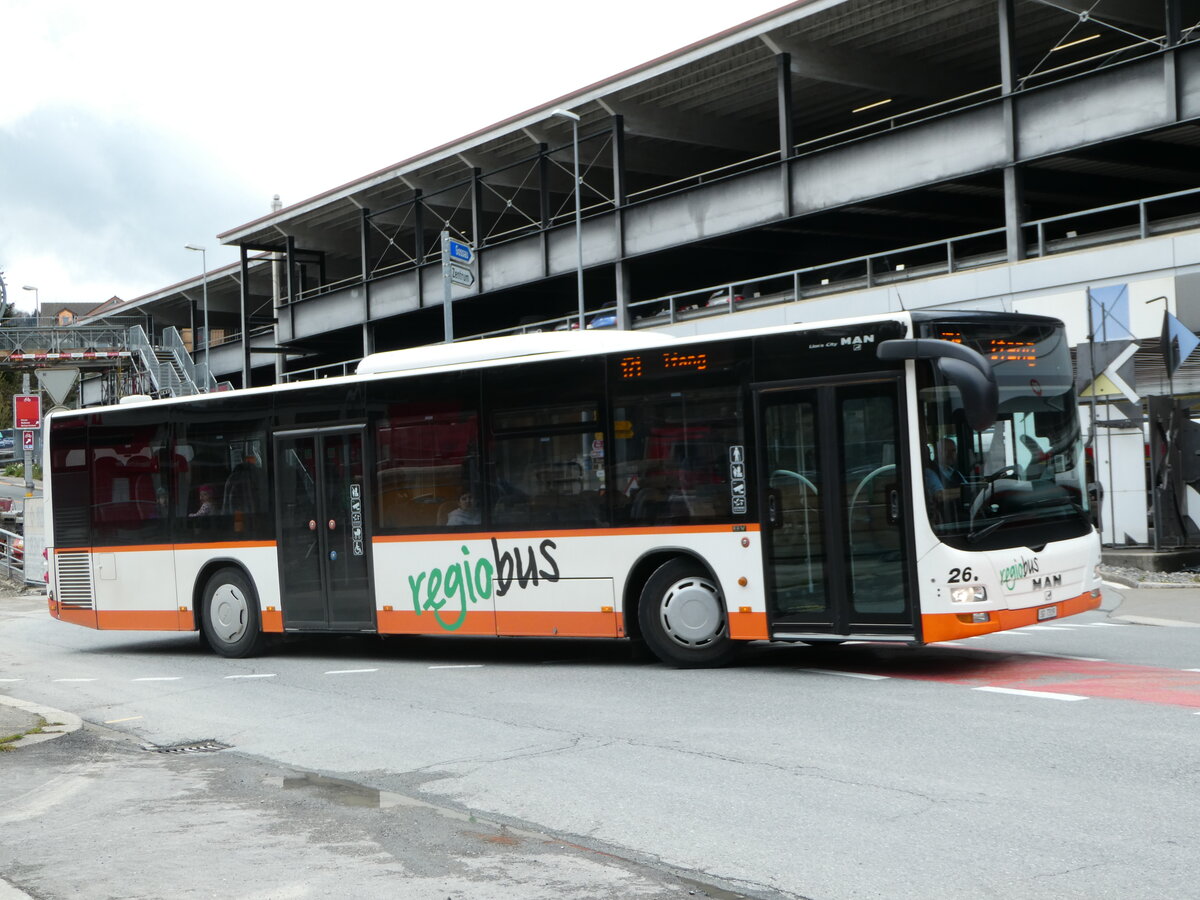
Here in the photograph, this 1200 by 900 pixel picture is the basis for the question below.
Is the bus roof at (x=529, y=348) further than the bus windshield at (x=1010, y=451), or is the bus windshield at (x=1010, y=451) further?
the bus roof at (x=529, y=348)

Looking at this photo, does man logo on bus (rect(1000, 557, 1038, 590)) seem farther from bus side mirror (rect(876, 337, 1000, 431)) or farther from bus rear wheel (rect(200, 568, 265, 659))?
bus rear wheel (rect(200, 568, 265, 659))

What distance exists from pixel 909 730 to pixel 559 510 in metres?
4.69

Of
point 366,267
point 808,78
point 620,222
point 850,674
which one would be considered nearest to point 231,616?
point 850,674

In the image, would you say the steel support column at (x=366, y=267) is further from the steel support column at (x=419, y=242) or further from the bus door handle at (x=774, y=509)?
the bus door handle at (x=774, y=509)

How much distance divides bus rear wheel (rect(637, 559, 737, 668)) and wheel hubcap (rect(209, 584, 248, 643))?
5.15 meters

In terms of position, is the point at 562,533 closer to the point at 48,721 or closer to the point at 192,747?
the point at 192,747

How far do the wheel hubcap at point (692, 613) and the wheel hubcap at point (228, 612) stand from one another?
5.35 m

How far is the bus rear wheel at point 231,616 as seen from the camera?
14586mm

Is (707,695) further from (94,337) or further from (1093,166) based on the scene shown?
(94,337)

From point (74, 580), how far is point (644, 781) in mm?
11024

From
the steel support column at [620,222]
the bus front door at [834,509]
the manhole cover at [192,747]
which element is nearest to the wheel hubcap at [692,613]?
the bus front door at [834,509]

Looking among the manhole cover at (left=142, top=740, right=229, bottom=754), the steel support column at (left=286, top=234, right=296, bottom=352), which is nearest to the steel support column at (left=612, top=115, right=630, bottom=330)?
the steel support column at (left=286, top=234, right=296, bottom=352)

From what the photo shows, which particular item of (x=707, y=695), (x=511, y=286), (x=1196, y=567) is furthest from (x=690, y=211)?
(x=707, y=695)

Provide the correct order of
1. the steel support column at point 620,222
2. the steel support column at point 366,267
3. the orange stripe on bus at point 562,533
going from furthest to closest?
the steel support column at point 366,267 < the steel support column at point 620,222 < the orange stripe on bus at point 562,533
